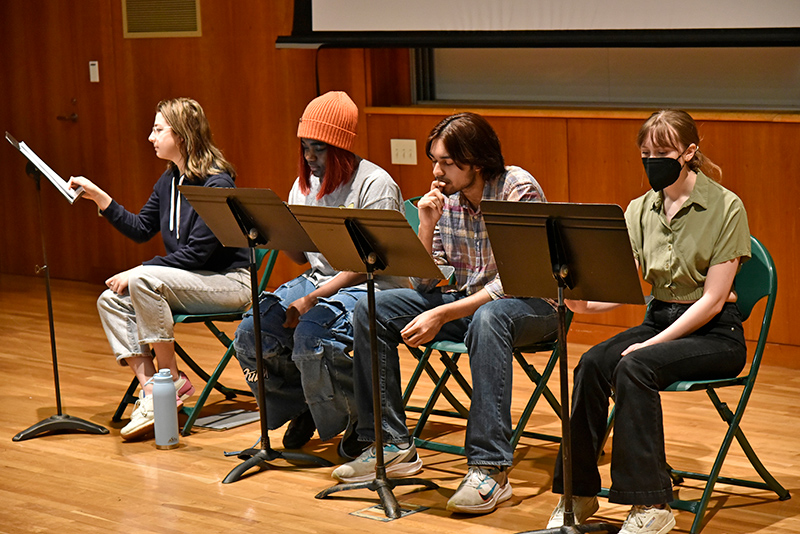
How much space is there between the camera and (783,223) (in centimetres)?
459

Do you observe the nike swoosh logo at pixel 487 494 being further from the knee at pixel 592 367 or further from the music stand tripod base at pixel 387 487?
the knee at pixel 592 367

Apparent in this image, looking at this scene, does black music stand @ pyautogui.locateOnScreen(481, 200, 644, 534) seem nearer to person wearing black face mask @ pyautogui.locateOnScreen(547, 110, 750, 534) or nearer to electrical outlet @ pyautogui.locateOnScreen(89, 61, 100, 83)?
person wearing black face mask @ pyautogui.locateOnScreen(547, 110, 750, 534)

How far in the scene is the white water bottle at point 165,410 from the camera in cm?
395

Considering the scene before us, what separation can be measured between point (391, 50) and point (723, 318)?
10.4ft

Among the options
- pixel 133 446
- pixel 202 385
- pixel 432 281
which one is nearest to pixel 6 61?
pixel 202 385

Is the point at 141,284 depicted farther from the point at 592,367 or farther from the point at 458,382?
the point at 592,367

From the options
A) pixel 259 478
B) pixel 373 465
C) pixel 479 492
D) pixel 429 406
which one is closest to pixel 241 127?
pixel 429 406

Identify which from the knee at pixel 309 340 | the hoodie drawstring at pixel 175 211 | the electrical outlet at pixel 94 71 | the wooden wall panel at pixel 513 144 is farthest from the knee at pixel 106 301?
the electrical outlet at pixel 94 71

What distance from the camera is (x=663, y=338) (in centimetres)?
301

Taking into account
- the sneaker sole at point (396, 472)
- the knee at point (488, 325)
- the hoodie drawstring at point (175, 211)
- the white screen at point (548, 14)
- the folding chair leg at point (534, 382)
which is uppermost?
the white screen at point (548, 14)

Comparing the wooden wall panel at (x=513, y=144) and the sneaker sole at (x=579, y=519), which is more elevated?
the wooden wall panel at (x=513, y=144)

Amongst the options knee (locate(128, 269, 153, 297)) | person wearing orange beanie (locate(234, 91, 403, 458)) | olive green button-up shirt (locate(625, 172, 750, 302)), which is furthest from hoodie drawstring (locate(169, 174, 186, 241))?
olive green button-up shirt (locate(625, 172, 750, 302))

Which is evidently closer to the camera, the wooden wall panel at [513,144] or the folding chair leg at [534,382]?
the folding chair leg at [534,382]

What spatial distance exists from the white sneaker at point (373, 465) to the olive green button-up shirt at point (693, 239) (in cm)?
96
